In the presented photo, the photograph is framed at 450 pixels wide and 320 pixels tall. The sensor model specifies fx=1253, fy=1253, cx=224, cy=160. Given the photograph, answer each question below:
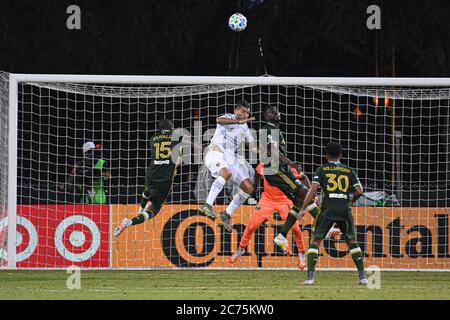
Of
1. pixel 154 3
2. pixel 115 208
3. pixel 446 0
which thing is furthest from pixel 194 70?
pixel 115 208

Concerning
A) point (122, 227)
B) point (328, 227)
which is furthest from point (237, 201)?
point (328, 227)

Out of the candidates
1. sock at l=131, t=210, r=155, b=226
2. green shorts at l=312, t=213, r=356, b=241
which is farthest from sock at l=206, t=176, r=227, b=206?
green shorts at l=312, t=213, r=356, b=241

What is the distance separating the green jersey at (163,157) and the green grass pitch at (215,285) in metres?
1.47

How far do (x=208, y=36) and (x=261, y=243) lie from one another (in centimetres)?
876

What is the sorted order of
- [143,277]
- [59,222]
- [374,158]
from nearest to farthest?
[143,277] < [59,222] < [374,158]

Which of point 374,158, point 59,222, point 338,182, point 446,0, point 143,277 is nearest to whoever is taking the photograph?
point 338,182

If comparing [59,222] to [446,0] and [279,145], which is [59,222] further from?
[446,0]

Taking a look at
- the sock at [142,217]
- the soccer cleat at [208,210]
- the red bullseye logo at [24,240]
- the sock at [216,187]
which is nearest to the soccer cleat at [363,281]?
the soccer cleat at [208,210]

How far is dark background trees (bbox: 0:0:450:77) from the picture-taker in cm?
2617

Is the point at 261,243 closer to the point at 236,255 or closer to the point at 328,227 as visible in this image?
the point at 236,255

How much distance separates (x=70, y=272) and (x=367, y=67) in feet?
37.5

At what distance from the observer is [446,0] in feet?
86.5

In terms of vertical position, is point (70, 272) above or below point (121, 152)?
below

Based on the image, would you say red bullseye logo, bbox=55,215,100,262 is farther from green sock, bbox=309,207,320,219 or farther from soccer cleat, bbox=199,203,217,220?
green sock, bbox=309,207,320,219
